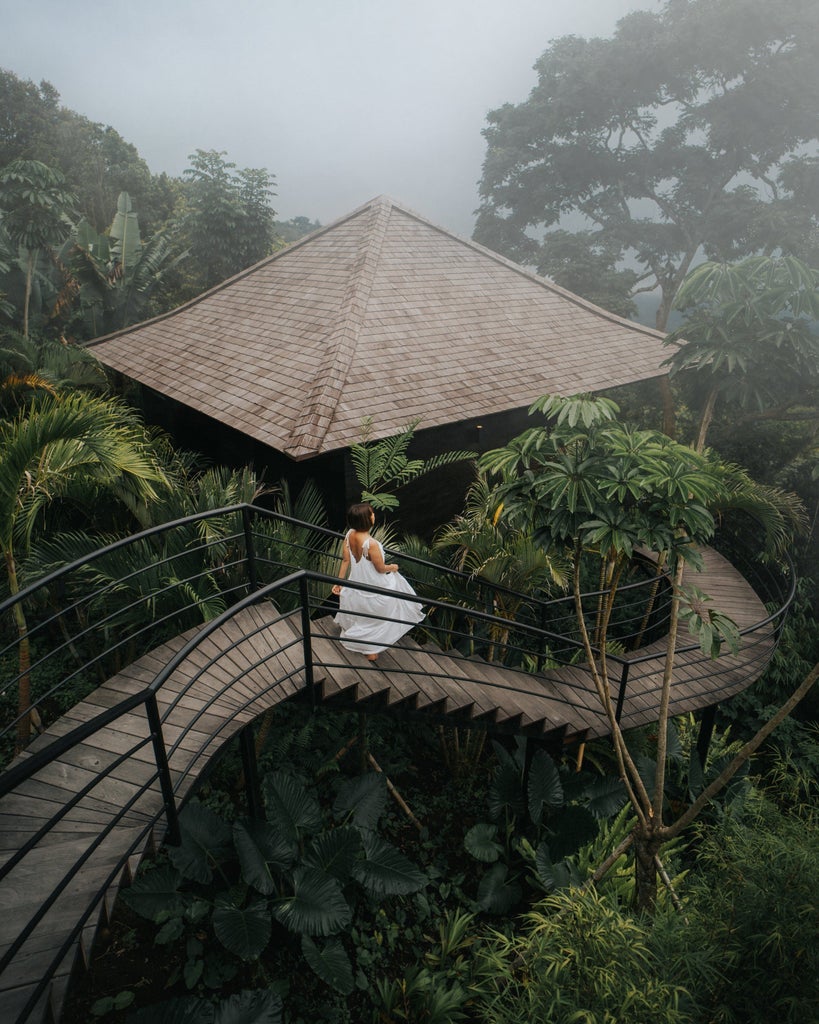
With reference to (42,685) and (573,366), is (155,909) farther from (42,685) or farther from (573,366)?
(573,366)

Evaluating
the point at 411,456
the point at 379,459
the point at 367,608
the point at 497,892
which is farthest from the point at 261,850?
the point at 411,456

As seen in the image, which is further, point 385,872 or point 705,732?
point 705,732

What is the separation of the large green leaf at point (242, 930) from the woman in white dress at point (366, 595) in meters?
2.12

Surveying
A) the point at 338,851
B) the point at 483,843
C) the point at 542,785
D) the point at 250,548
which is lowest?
the point at 483,843

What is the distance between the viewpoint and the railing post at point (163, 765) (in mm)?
3159

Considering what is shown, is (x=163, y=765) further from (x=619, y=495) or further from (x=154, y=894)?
(x=619, y=495)

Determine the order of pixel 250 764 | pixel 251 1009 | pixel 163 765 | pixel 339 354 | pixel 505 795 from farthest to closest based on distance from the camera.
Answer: pixel 339 354 → pixel 505 795 → pixel 250 764 → pixel 251 1009 → pixel 163 765

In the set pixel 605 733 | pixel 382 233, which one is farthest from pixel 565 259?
pixel 605 733

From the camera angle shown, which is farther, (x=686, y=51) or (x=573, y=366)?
(x=686, y=51)

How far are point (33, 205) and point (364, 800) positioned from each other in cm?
1561

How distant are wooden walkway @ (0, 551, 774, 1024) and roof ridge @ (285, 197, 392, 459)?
95.6 inches

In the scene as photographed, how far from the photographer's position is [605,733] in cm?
621

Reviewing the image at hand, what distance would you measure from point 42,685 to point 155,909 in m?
3.47

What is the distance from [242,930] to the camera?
4656 millimetres
